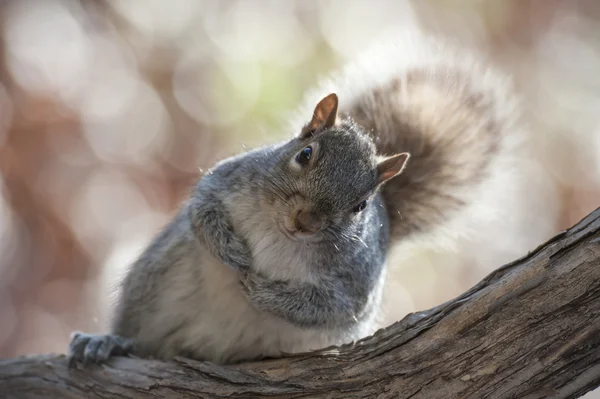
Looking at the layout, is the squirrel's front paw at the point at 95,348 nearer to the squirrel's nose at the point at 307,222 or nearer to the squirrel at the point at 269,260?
the squirrel at the point at 269,260

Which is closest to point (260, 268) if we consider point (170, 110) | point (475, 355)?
point (475, 355)

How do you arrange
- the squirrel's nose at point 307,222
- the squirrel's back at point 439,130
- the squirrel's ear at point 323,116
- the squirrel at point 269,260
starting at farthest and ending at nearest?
the squirrel's back at point 439,130, the squirrel's ear at point 323,116, the squirrel at point 269,260, the squirrel's nose at point 307,222

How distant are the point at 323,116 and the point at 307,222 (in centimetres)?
37

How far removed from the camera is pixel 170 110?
282 centimetres

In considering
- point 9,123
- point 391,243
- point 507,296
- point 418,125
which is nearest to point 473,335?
point 507,296

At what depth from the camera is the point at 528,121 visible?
2688 mm

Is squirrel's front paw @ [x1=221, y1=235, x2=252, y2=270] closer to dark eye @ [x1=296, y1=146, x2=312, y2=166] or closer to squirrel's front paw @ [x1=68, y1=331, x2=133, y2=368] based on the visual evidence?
dark eye @ [x1=296, y1=146, x2=312, y2=166]

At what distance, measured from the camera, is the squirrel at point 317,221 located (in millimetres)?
1669

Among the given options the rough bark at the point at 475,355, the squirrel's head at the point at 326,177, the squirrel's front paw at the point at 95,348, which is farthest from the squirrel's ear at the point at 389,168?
the squirrel's front paw at the point at 95,348

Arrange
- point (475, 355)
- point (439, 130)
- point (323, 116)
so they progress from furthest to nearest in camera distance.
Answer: point (439, 130) → point (323, 116) → point (475, 355)

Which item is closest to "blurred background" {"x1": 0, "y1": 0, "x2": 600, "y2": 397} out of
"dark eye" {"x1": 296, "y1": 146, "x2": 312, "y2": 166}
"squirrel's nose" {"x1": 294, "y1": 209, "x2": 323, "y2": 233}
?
"dark eye" {"x1": 296, "y1": 146, "x2": 312, "y2": 166}

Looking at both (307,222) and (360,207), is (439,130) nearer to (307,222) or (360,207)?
(360,207)

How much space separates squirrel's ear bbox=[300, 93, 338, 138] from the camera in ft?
5.76

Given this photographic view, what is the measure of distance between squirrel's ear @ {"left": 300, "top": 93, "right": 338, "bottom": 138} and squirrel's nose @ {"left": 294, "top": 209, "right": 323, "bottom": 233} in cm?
30
